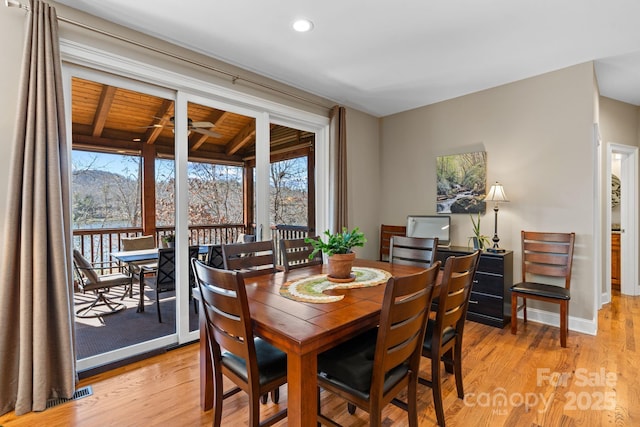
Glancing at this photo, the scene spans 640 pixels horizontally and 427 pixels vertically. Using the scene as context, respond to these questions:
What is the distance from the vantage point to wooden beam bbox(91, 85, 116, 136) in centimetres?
264

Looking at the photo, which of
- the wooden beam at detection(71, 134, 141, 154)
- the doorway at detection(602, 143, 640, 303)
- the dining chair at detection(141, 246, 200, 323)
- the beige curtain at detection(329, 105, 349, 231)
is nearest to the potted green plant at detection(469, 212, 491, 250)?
the beige curtain at detection(329, 105, 349, 231)

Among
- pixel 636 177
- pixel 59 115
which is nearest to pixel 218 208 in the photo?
pixel 59 115

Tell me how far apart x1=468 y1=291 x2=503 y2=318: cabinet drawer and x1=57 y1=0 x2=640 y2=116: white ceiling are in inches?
96.0

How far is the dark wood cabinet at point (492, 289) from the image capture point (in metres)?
3.38

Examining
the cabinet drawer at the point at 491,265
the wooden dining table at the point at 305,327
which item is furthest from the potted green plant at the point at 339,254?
the cabinet drawer at the point at 491,265

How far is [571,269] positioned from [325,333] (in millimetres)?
3206

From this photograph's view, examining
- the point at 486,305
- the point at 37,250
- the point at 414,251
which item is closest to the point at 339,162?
the point at 414,251

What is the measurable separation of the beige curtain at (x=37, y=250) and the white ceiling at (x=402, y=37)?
607mm

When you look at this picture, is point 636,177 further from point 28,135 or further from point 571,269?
point 28,135

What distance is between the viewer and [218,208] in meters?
3.31

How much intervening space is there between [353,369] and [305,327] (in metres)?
0.36

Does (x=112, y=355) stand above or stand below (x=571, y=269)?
below

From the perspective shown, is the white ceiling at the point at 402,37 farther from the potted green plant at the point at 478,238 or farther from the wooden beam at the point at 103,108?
the potted green plant at the point at 478,238

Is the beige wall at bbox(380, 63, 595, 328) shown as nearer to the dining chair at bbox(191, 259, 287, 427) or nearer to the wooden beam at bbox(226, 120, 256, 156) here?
the wooden beam at bbox(226, 120, 256, 156)
